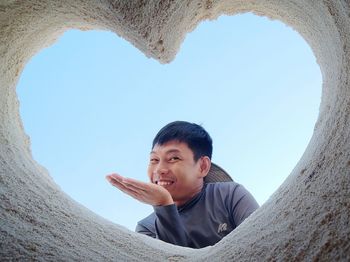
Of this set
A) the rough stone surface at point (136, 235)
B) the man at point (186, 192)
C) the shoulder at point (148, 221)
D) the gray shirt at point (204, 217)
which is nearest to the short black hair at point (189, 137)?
the man at point (186, 192)

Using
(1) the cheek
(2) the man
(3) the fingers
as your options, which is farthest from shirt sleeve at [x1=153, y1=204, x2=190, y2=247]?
(1) the cheek

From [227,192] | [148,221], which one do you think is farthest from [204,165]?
[148,221]

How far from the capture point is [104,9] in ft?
5.17

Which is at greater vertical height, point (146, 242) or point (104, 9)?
A: point (104, 9)

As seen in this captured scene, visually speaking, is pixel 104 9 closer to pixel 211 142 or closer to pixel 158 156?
pixel 158 156

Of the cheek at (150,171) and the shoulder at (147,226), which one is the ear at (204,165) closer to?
the cheek at (150,171)

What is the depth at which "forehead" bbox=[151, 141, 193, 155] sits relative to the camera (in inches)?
113

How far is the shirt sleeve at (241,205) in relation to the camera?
2.26 m

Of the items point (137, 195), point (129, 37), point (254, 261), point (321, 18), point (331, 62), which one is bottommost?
point (254, 261)

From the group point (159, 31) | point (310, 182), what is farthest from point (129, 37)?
point (310, 182)

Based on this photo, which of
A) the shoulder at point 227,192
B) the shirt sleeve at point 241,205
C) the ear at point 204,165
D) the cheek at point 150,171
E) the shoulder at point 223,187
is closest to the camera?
the shirt sleeve at point 241,205

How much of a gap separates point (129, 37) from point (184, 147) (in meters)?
1.36

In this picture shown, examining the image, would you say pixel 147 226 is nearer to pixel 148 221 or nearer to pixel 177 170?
pixel 148 221

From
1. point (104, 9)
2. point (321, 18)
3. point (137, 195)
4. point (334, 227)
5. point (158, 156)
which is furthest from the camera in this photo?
point (158, 156)
